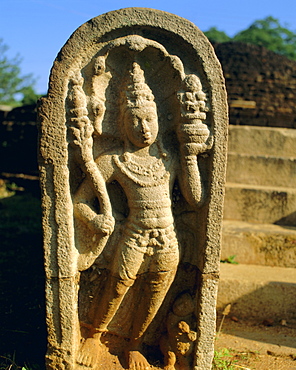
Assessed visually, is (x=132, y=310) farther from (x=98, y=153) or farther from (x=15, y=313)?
(x=15, y=313)

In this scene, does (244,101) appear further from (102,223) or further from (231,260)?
(102,223)

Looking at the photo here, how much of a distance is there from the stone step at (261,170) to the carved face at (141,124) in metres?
2.95

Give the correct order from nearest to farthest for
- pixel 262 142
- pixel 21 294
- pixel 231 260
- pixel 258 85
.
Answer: pixel 21 294 → pixel 231 260 → pixel 262 142 → pixel 258 85

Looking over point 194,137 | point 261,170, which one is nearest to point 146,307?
point 194,137

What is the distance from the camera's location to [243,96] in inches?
297

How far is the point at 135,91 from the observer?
243cm

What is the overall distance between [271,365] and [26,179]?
25.6ft

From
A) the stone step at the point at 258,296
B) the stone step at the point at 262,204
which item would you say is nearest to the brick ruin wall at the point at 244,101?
the stone step at the point at 262,204

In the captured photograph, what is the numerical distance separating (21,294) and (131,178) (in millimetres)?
2131

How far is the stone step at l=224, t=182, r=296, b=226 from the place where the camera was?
15.3 feet

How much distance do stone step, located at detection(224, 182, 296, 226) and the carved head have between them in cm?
245

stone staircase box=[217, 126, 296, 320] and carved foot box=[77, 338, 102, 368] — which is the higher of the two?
stone staircase box=[217, 126, 296, 320]

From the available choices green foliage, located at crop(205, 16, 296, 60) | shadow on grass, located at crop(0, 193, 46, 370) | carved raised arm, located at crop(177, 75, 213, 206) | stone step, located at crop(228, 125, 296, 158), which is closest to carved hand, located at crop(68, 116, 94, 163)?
carved raised arm, located at crop(177, 75, 213, 206)

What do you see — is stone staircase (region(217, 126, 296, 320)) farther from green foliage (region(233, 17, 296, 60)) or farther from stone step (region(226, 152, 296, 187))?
green foliage (region(233, 17, 296, 60))
